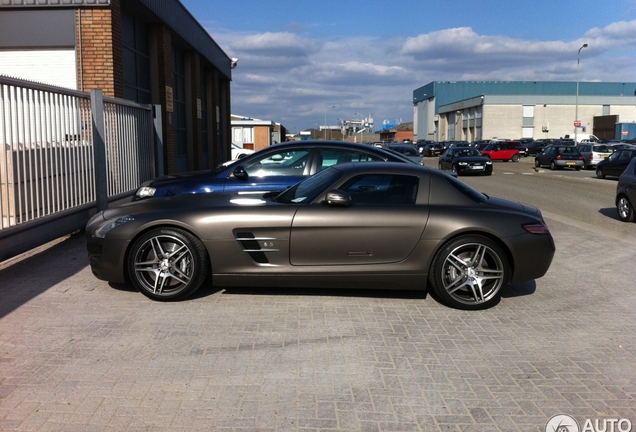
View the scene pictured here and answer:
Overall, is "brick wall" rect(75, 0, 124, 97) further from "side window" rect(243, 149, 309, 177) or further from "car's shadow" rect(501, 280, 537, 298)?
"car's shadow" rect(501, 280, 537, 298)

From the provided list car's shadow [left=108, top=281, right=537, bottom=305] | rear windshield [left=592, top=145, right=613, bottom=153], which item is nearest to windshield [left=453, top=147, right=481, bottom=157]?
rear windshield [left=592, top=145, right=613, bottom=153]

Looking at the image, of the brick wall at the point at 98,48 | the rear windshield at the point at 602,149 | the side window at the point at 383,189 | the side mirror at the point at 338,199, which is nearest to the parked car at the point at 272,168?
the side window at the point at 383,189

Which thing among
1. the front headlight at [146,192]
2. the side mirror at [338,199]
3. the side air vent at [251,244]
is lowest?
the side air vent at [251,244]

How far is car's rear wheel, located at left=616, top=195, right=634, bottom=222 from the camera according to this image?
12.6 meters

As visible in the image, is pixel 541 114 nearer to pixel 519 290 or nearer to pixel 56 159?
pixel 519 290

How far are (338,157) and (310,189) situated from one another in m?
2.90

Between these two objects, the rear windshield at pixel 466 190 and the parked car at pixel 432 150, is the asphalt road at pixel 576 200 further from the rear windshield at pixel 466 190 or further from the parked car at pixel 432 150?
the parked car at pixel 432 150

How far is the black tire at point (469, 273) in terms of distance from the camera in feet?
19.5

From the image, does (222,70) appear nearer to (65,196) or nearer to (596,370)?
(65,196)

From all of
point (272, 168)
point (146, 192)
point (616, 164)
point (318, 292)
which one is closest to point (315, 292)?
point (318, 292)

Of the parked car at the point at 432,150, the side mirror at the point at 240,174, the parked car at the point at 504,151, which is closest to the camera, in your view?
the side mirror at the point at 240,174

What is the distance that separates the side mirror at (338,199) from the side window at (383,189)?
0.67ft

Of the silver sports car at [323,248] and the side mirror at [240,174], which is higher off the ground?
the side mirror at [240,174]

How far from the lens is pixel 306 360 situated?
462 centimetres
